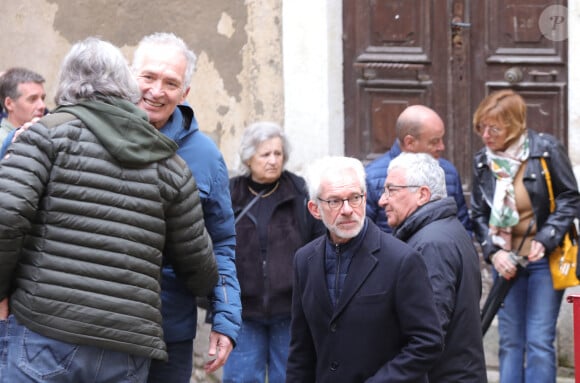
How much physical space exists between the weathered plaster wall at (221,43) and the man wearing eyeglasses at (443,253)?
9.05ft

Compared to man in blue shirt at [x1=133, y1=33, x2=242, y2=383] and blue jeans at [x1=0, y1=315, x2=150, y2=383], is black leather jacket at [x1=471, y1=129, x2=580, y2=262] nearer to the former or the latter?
man in blue shirt at [x1=133, y1=33, x2=242, y2=383]

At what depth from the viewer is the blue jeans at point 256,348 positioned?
6617 mm

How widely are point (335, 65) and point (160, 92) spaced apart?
365 centimetres

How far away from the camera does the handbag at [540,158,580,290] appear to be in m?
6.75

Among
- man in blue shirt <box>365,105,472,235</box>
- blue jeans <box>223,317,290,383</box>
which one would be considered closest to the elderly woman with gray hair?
blue jeans <box>223,317,290,383</box>

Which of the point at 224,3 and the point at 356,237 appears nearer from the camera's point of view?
the point at 356,237

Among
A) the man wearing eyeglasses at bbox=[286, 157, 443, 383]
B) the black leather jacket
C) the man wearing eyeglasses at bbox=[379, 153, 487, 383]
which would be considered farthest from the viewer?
the black leather jacket

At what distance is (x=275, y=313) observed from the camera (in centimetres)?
654

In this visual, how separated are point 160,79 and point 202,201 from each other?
0.45m

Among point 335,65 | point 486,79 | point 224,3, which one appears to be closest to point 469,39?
point 486,79

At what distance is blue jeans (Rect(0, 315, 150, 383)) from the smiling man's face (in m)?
0.96

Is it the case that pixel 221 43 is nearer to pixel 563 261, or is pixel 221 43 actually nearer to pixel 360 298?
pixel 563 261

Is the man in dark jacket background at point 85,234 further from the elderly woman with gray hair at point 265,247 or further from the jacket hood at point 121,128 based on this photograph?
the elderly woman with gray hair at point 265,247

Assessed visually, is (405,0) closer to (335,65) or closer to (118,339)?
(335,65)
